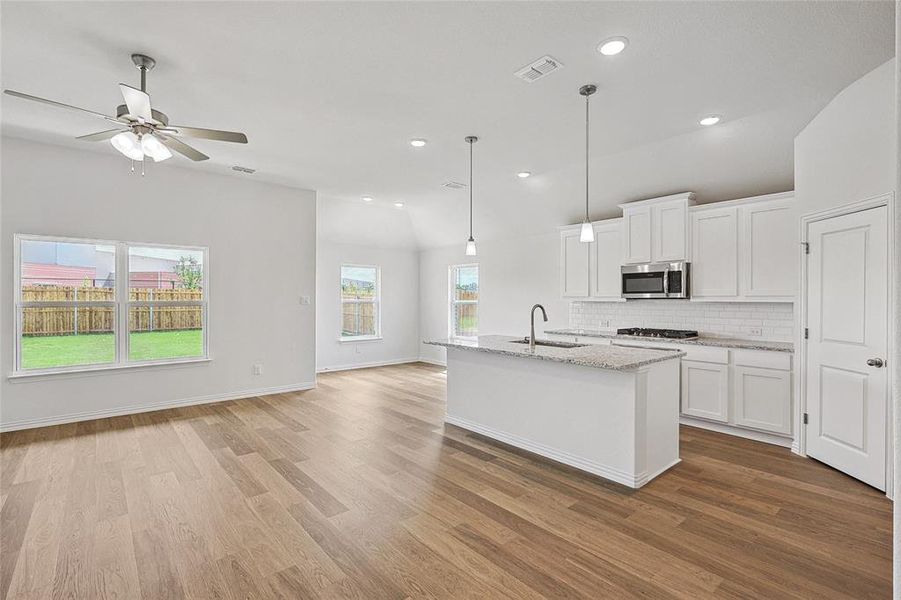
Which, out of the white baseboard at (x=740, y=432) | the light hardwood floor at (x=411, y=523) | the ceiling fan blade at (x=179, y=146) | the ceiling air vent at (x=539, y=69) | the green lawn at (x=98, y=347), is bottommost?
the light hardwood floor at (x=411, y=523)

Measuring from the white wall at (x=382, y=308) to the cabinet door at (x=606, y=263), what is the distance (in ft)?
14.0

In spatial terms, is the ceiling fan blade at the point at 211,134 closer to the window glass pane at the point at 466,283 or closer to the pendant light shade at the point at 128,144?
the pendant light shade at the point at 128,144

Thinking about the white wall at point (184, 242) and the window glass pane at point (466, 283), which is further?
the window glass pane at point (466, 283)

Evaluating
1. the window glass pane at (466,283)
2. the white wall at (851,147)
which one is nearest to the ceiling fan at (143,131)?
the white wall at (851,147)

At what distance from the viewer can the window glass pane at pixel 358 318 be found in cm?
829

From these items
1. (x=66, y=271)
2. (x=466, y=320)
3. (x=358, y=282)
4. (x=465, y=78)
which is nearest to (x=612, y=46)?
(x=465, y=78)

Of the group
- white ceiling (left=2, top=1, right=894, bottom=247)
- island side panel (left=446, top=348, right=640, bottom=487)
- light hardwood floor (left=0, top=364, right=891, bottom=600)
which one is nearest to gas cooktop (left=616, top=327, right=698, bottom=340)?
light hardwood floor (left=0, top=364, right=891, bottom=600)

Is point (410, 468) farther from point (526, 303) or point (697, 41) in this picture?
point (526, 303)

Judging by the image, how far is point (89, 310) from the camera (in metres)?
4.90

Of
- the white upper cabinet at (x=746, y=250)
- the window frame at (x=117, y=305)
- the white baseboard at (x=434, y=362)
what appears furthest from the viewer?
the white baseboard at (x=434, y=362)

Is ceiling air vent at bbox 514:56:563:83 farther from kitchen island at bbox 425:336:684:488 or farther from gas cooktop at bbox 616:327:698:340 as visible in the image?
gas cooktop at bbox 616:327:698:340

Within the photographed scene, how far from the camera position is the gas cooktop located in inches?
191

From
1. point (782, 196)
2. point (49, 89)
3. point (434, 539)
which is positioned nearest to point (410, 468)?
point (434, 539)

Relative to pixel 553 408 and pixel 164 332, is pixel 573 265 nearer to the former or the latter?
pixel 553 408
